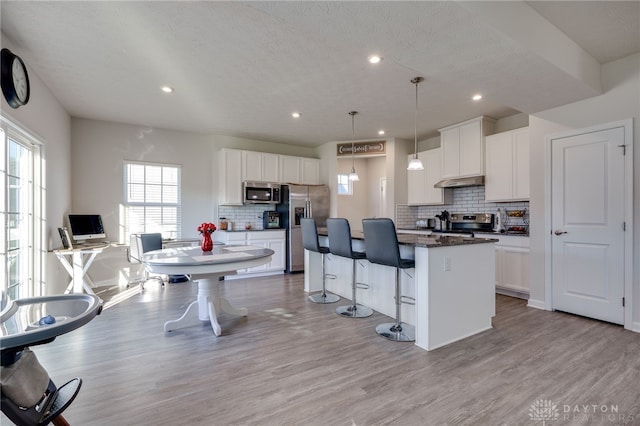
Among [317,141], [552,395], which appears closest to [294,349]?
[552,395]

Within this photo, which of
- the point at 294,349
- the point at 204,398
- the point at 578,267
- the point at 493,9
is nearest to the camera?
the point at 204,398

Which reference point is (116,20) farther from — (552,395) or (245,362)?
(552,395)

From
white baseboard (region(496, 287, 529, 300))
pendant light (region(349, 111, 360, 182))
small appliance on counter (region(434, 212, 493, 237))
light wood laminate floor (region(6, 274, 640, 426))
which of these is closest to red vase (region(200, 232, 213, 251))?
light wood laminate floor (region(6, 274, 640, 426))

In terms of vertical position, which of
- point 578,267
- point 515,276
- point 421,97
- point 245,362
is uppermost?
point 421,97

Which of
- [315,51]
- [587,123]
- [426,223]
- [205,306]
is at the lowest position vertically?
[205,306]

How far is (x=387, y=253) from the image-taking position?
267 centimetres

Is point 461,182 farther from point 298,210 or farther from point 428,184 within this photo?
point 298,210

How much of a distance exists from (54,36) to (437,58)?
10.4 feet

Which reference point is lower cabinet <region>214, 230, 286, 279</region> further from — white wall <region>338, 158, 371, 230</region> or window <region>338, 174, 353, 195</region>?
window <region>338, 174, 353, 195</region>

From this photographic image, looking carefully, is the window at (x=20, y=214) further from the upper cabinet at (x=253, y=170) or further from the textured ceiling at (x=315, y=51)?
the upper cabinet at (x=253, y=170)

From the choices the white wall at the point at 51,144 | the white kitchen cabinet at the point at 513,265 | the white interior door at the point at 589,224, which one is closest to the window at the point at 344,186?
the white kitchen cabinet at the point at 513,265

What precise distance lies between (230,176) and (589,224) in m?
5.16

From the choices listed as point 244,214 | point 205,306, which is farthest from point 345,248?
point 244,214

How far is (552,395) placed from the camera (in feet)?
6.19
